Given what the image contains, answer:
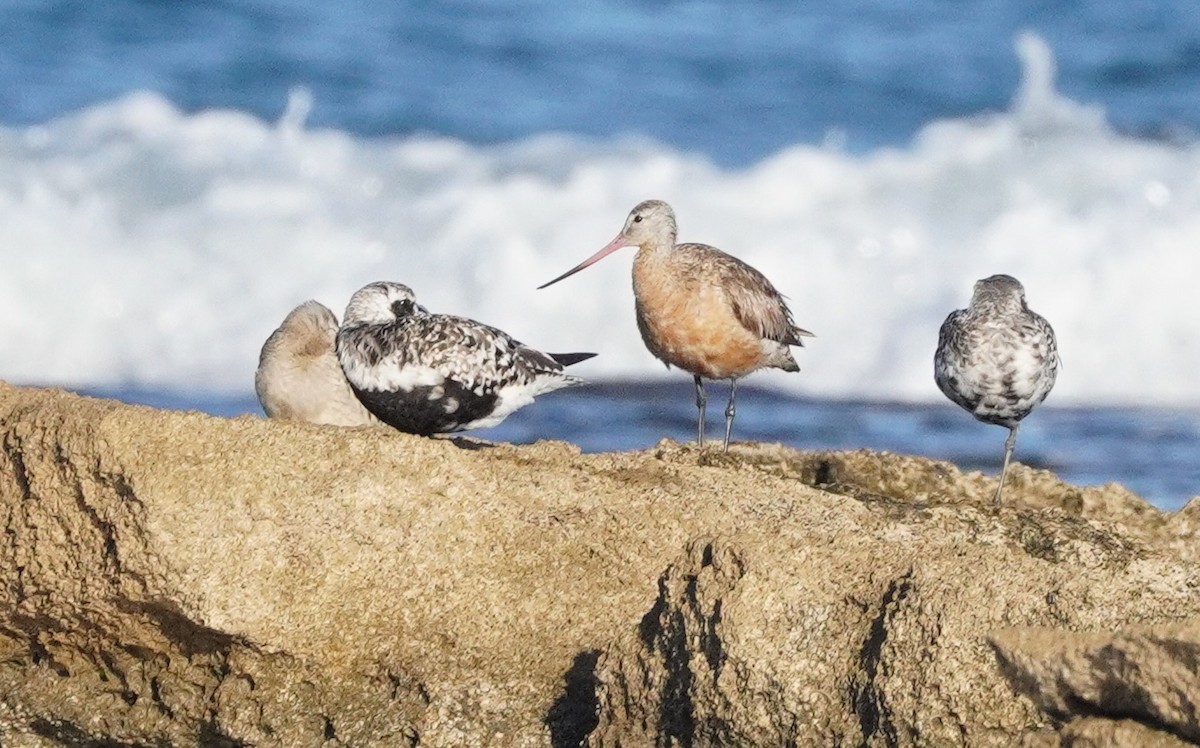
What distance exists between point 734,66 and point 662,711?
665 inches

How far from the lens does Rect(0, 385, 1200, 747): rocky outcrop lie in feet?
17.2

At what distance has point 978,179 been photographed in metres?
18.6

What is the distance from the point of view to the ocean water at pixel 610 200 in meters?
15.0

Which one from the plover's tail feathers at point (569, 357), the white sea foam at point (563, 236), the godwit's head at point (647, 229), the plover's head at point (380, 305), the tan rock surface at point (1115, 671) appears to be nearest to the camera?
the tan rock surface at point (1115, 671)

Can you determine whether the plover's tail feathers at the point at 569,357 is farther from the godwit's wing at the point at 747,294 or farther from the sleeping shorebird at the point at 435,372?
the godwit's wing at the point at 747,294

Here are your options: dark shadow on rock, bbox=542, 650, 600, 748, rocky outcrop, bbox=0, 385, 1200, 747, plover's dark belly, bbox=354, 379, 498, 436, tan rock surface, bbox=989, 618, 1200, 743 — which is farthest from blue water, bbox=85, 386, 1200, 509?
tan rock surface, bbox=989, 618, 1200, 743

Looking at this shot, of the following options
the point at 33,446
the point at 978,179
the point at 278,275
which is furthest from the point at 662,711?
the point at 978,179

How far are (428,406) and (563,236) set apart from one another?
9.90m

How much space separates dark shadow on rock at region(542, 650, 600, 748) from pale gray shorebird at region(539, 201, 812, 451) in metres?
3.57

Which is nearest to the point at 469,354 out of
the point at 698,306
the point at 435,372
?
the point at 435,372

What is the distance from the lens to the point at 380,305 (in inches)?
328

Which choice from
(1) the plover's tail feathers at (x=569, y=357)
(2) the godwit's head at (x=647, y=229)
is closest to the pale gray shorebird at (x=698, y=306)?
(2) the godwit's head at (x=647, y=229)

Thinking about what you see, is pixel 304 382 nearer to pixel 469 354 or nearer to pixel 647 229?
pixel 469 354

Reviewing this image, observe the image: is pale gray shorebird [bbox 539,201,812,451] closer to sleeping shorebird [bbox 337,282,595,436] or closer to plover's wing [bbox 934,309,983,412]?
plover's wing [bbox 934,309,983,412]
